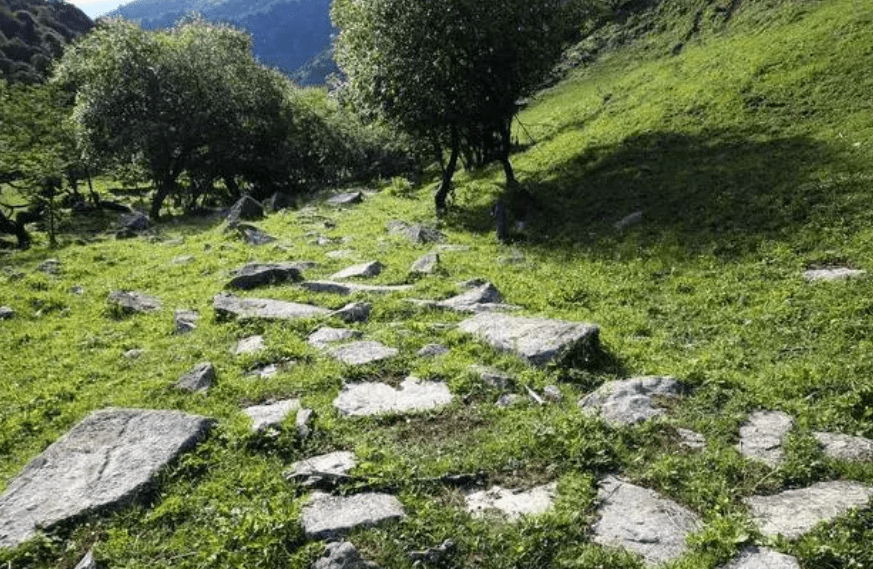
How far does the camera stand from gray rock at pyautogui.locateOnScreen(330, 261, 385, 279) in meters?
21.5

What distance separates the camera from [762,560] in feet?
25.5

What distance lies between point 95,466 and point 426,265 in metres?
13.1

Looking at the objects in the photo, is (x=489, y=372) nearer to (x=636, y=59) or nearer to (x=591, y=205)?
(x=591, y=205)

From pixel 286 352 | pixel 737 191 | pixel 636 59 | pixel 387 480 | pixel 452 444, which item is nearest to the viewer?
pixel 387 480

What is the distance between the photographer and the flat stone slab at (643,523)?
8.12 meters

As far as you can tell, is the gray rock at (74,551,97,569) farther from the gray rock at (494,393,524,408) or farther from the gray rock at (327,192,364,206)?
the gray rock at (327,192,364,206)

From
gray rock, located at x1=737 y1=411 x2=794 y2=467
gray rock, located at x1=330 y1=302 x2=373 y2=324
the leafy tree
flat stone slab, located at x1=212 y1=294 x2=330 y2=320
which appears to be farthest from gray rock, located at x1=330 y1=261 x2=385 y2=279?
the leafy tree

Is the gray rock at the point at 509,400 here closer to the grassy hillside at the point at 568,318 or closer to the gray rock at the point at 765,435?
the grassy hillside at the point at 568,318

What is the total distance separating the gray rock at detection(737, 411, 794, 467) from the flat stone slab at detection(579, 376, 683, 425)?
Result: 1.32 m

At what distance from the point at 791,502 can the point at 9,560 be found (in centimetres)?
1018

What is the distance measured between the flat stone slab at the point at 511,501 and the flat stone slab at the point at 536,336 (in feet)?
13.2

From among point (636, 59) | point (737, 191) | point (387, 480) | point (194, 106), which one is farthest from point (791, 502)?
point (636, 59)

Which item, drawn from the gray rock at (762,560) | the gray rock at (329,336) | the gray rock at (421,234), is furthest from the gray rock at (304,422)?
the gray rock at (421,234)

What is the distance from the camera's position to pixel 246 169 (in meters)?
58.8
